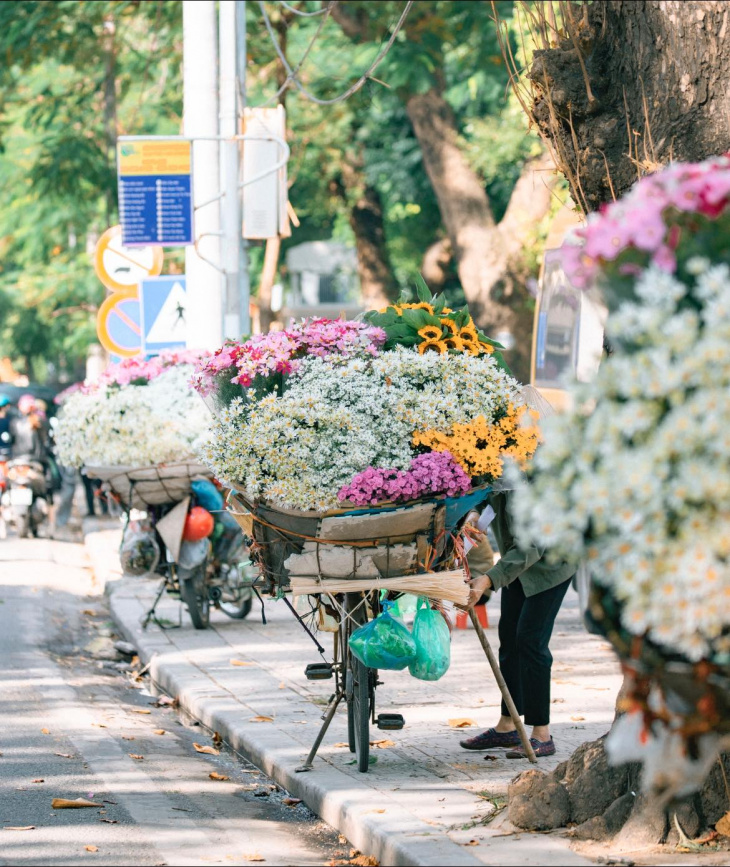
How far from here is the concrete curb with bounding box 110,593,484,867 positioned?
526 centimetres

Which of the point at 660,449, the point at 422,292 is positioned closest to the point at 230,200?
the point at 422,292

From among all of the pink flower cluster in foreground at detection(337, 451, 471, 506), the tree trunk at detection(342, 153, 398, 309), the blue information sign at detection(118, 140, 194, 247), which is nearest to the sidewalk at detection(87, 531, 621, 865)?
the pink flower cluster in foreground at detection(337, 451, 471, 506)

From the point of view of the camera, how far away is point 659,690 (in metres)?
4.00

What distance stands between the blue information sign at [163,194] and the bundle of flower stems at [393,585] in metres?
7.00

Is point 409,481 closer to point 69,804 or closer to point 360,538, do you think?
point 360,538

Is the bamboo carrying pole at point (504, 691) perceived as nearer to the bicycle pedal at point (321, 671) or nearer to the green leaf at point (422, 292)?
the bicycle pedal at point (321, 671)

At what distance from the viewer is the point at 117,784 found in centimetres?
676

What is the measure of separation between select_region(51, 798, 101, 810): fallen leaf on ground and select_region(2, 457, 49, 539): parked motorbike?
13048 mm


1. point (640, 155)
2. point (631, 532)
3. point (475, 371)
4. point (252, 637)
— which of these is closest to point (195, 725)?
point (252, 637)

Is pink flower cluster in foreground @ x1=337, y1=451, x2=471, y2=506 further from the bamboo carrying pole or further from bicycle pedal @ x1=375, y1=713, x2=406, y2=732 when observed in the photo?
bicycle pedal @ x1=375, y1=713, x2=406, y2=732

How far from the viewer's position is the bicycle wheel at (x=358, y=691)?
6.51m

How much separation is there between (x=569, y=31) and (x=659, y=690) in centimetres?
292

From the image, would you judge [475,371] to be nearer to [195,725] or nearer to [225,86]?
[195,725]

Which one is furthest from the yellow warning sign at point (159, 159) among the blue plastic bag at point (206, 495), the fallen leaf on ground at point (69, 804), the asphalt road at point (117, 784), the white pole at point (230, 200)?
the fallen leaf on ground at point (69, 804)
